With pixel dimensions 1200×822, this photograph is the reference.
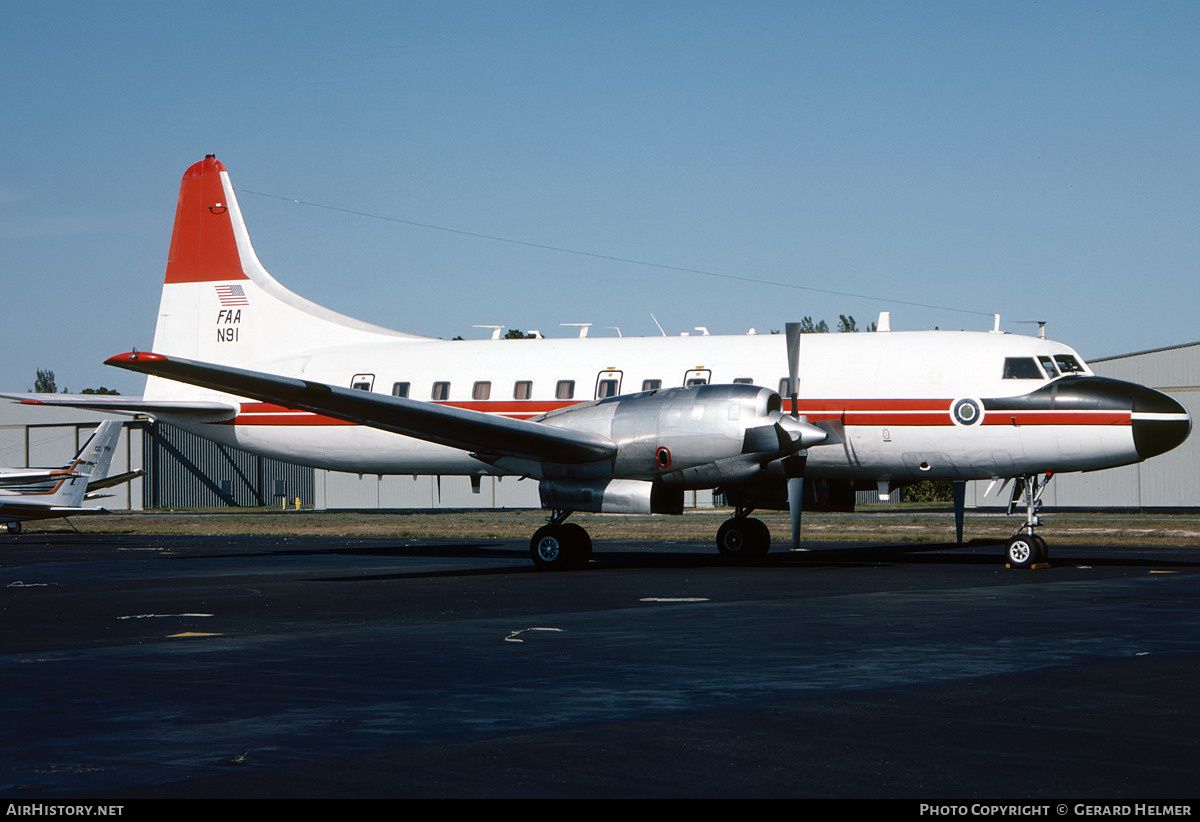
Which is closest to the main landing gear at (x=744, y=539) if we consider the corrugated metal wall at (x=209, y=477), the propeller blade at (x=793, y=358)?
the propeller blade at (x=793, y=358)

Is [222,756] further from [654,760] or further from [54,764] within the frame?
[654,760]

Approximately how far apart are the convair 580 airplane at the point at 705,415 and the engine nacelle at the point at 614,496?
29mm

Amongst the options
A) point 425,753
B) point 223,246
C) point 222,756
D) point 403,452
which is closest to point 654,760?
point 425,753

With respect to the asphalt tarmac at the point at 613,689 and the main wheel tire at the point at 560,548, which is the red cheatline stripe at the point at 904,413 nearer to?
the asphalt tarmac at the point at 613,689

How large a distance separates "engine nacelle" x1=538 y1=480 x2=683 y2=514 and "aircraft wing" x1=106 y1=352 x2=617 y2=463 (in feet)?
1.55

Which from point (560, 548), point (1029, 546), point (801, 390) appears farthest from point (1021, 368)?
point (560, 548)

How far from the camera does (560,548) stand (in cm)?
2239

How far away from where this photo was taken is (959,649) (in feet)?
38.3

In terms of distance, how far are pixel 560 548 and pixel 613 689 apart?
41.9 ft

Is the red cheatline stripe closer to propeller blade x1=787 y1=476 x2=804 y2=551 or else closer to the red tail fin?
propeller blade x1=787 y1=476 x2=804 y2=551

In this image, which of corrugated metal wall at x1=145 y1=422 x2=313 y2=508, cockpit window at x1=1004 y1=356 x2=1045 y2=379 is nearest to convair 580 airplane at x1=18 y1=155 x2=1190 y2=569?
cockpit window at x1=1004 y1=356 x2=1045 y2=379

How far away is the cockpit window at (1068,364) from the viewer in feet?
72.6

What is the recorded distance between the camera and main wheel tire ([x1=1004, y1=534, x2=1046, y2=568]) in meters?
21.2

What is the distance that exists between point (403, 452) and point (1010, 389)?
1183 cm
